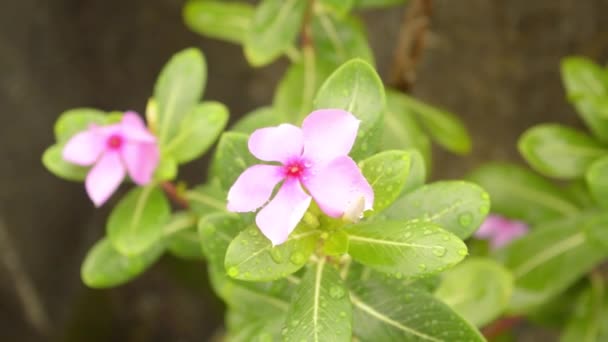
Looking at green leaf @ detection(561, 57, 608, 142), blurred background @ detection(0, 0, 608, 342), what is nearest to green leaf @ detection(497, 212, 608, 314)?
green leaf @ detection(561, 57, 608, 142)

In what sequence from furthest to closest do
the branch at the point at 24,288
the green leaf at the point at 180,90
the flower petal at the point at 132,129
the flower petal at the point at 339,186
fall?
1. the branch at the point at 24,288
2. the green leaf at the point at 180,90
3. the flower petal at the point at 132,129
4. the flower petal at the point at 339,186

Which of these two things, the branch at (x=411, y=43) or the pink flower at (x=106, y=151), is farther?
the branch at (x=411, y=43)

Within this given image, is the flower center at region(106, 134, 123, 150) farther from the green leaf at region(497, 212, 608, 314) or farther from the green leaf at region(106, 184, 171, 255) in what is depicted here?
the green leaf at region(497, 212, 608, 314)

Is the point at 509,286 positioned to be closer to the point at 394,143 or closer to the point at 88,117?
the point at 394,143

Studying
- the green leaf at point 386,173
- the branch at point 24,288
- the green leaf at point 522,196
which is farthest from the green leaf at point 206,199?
the branch at point 24,288

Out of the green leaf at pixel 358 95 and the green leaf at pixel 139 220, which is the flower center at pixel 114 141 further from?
the green leaf at pixel 358 95
